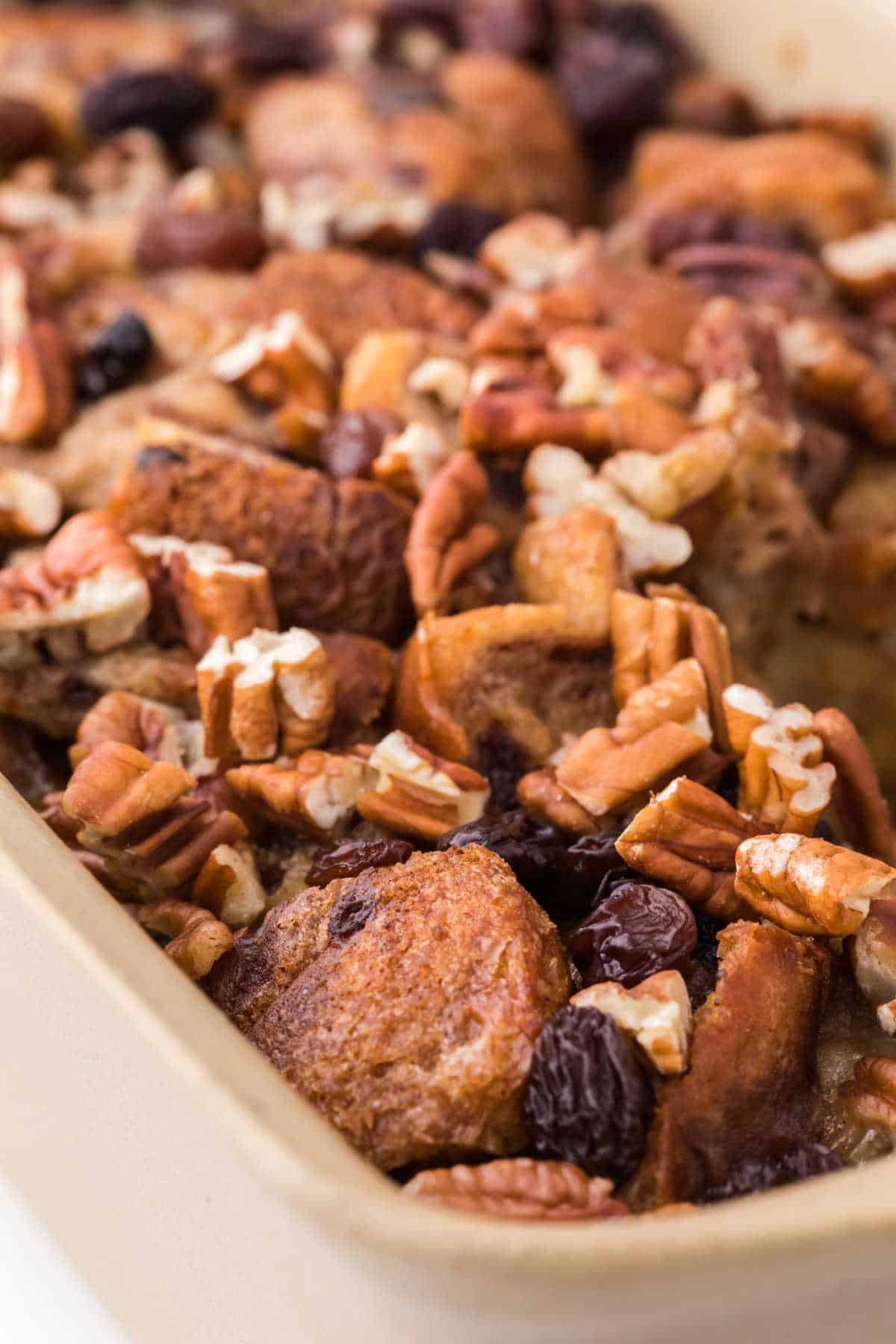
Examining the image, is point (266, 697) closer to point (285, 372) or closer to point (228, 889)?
point (228, 889)

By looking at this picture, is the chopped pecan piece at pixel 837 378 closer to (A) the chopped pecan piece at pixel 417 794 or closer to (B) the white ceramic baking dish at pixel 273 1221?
(A) the chopped pecan piece at pixel 417 794

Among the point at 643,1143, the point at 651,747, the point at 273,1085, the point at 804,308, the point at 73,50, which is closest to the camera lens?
the point at 273,1085

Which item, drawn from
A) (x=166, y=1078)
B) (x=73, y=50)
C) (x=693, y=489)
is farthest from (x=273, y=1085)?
(x=73, y=50)

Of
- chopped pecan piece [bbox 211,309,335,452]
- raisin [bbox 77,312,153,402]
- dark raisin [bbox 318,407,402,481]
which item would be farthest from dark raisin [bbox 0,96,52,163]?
dark raisin [bbox 318,407,402,481]

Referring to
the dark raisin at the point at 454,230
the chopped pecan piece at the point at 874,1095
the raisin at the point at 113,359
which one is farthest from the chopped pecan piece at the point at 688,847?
the dark raisin at the point at 454,230

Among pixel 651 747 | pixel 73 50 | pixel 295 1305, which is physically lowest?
pixel 295 1305

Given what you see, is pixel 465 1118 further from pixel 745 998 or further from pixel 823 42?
pixel 823 42
